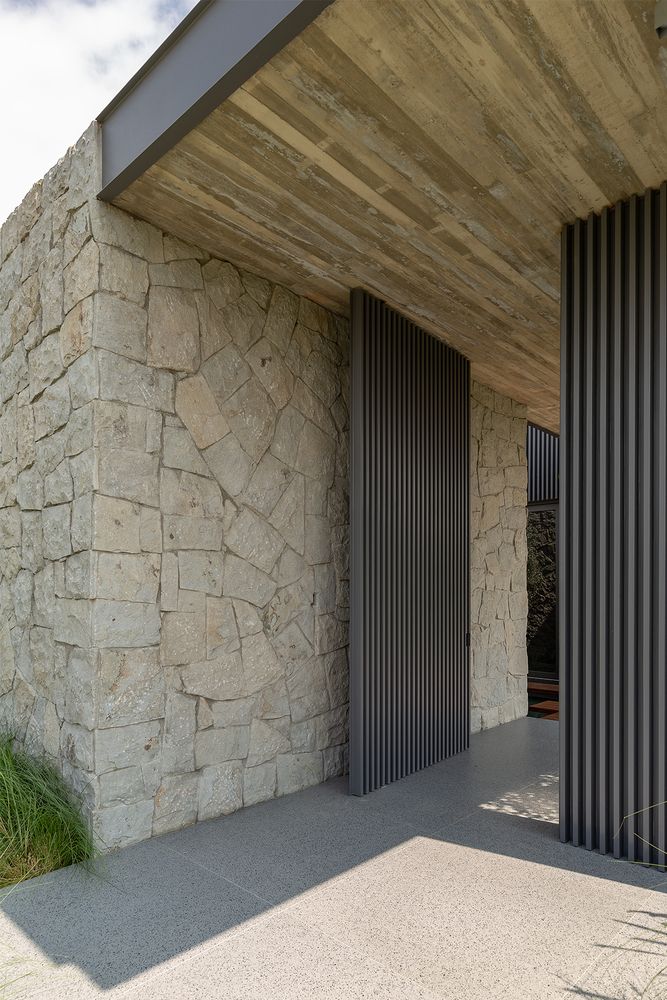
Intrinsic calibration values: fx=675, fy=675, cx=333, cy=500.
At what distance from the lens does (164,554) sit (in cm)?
323

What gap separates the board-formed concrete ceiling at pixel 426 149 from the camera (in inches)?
81.6

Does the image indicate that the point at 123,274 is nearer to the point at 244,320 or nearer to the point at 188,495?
the point at 244,320

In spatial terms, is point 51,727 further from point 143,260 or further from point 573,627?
point 573,627

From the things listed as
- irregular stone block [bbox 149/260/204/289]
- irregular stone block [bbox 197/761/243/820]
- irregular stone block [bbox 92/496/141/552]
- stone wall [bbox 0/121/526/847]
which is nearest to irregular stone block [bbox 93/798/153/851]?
stone wall [bbox 0/121/526/847]

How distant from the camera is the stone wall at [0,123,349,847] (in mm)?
3018

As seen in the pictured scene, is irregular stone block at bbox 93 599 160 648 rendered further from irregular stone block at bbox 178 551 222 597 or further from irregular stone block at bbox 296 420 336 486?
irregular stone block at bbox 296 420 336 486

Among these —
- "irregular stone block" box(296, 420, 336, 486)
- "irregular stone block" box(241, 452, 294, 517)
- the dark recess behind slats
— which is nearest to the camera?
"irregular stone block" box(241, 452, 294, 517)

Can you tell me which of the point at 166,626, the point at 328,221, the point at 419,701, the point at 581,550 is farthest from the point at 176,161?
the point at 419,701

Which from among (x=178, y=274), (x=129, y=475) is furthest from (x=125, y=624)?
(x=178, y=274)

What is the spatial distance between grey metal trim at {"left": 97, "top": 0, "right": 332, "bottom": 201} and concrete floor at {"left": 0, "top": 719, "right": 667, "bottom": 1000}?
2.87 metres

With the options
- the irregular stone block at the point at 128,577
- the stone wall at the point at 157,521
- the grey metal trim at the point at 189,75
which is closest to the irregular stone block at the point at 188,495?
the stone wall at the point at 157,521

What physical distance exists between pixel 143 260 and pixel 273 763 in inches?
106

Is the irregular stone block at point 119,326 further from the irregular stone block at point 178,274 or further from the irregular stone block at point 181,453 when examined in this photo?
the irregular stone block at point 181,453

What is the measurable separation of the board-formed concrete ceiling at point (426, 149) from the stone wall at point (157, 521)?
398 mm
